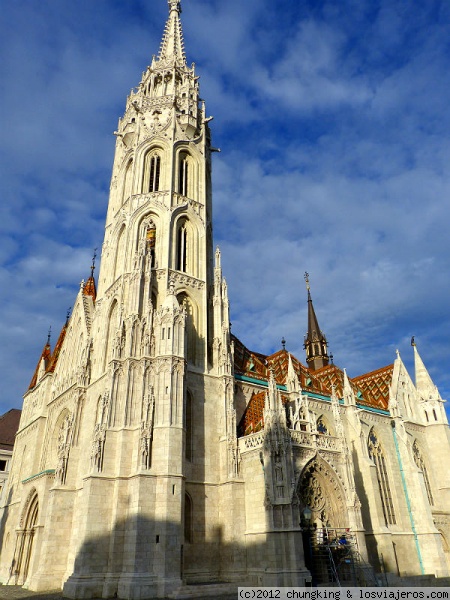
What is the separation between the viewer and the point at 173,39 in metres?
41.2

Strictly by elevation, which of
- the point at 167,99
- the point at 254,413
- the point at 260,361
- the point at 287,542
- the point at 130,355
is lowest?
the point at 287,542

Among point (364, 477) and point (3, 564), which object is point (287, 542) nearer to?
point (364, 477)

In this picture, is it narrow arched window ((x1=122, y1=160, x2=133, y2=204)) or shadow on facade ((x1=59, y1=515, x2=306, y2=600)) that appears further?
narrow arched window ((x1=122, y1=160, x2=133, y2=204))

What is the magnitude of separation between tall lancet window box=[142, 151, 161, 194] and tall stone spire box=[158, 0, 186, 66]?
11.7 meters

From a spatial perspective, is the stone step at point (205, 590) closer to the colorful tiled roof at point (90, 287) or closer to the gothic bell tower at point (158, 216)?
the gothic bell tower at point (158, 216)

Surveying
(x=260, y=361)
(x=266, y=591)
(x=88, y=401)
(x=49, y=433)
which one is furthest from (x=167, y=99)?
(x=266, y=591)

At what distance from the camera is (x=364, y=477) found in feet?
87.6

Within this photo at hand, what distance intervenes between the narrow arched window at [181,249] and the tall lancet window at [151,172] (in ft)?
11.5

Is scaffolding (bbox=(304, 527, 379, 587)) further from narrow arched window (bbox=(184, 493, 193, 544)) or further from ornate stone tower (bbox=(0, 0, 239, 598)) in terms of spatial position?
narrow arched window (bbox=(184, 493, 193, 544))

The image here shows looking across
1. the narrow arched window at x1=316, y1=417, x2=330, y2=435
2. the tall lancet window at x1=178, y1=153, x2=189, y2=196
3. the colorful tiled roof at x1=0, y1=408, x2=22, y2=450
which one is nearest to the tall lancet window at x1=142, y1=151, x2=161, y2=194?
the tall lancet window at x1=178, y1=153, x2=189, y2=196

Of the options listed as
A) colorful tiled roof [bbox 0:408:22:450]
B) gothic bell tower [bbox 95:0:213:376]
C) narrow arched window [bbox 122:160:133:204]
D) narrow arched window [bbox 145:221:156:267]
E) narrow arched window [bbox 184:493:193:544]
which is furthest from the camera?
colorful tiled roof [bbox 0:408:22:450]

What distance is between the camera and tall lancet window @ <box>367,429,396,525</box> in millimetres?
27844

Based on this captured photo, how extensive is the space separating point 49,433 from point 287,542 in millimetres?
17002

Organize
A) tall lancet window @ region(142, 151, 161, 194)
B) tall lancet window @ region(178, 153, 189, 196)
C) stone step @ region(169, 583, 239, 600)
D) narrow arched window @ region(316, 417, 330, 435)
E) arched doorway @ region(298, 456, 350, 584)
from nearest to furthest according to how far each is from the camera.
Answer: stone step @ region(169, 583, 239, 600) < arched doorway @ region(298, 456, 350, 584) < narrow arched window @ region(316, 417, 330, 435) < tall lancet window @ region(142, 151, 161, 194) < tall lancet window @ region(178, 153, 189, 196)
